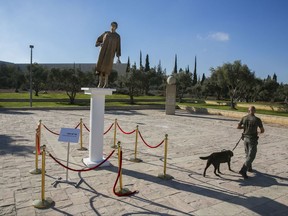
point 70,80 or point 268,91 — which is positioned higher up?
point 268,91

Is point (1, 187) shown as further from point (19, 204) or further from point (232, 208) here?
point (232, 208)

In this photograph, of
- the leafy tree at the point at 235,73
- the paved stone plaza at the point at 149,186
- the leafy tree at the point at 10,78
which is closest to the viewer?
the paved stone plaza at the point at 149,186

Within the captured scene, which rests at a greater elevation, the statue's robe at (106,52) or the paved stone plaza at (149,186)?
the statue's robe at (106,52)

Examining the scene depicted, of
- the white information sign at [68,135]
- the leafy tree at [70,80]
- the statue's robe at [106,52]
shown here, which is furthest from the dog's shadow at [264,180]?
the leafy tree at [70,80]

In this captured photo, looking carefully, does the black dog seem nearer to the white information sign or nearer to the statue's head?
the white information sign

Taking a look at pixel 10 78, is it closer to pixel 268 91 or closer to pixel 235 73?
pixel 235 73

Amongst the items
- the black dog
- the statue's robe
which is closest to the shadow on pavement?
the statue's robe

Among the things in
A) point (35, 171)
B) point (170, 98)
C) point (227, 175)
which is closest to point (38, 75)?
point (170, 98)

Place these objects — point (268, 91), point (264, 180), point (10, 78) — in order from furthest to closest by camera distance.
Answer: point (10, 78)
point (268, 91)
point (264, 180)

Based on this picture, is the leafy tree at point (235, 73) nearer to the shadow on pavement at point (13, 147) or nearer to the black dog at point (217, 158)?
the black dog at point (217, 158)

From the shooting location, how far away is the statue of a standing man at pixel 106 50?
7.92m

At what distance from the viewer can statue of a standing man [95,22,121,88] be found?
7922 millimetres

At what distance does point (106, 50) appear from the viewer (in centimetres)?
793

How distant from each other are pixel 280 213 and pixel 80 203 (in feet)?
13.0
